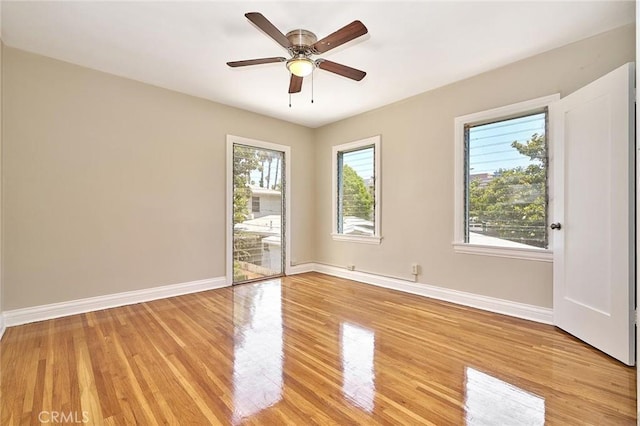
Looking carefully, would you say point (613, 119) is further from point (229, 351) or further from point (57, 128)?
point (57, 128)

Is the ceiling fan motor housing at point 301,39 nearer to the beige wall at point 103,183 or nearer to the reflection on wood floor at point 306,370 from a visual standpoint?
the beige wall at point 103,183

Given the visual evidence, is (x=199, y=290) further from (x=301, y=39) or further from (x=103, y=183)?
(x=301, y=39)

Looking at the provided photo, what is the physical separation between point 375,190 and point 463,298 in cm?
187

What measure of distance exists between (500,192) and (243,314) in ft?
10.0

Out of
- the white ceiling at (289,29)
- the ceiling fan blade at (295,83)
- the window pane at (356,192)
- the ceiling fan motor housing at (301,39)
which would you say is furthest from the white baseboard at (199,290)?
the ceiling fan motor housing at (301,39)

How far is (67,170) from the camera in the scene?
10.1 feet

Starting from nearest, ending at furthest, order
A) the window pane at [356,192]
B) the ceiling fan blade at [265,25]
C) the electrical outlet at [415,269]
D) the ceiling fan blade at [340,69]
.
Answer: the ceiling fan blade at [265,25]
the ceiling fan blade at [340,69]
the electrical outlet at [415,269]
the window pane at [356,192]

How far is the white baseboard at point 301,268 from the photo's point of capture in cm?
508

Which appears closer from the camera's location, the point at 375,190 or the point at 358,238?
the point at 375,190

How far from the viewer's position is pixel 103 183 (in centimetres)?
329

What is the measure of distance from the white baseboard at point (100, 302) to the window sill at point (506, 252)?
3.24 m

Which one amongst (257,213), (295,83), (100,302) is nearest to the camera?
(295,83)

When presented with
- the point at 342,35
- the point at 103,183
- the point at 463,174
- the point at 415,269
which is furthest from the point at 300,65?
the point at 415,269

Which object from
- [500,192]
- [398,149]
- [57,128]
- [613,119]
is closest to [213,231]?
[57,128]
